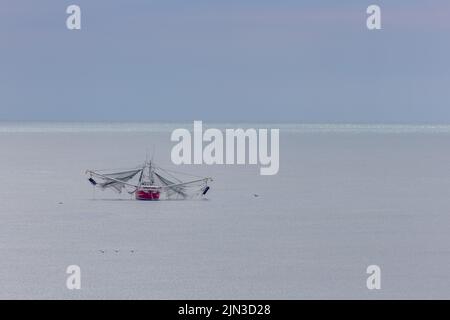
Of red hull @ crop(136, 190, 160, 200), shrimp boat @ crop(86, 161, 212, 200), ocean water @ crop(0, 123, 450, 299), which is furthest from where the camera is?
shrimp boat @ crop(86, 161, 212, 200)

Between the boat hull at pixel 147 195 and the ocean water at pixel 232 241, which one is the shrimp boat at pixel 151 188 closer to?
the boat hull at pixel 147 195

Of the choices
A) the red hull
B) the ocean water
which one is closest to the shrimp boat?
the red hull

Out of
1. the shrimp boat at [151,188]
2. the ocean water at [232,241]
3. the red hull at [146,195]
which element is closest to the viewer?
the ocean water at [232,241]

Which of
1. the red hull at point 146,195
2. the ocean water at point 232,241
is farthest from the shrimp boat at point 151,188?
the ocean water at point 232,241

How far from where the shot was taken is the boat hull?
30167 mm

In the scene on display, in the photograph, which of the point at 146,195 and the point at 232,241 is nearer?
the point at 232,241

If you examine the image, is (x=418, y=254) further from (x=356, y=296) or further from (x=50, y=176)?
(x=50, y=176)

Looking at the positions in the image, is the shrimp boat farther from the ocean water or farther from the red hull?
the ocean water

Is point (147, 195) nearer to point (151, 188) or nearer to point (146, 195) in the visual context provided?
point (146, 195)

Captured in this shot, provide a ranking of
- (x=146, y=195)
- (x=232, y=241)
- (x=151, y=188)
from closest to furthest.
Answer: (x=232, y=241), (x=146, y=195), (x=151, y=188)

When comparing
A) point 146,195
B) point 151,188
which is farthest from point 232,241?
point 151,188

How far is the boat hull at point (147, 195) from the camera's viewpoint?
99.0 feet

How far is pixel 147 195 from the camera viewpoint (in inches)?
1196

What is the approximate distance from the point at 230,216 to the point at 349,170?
22406 millimetres
